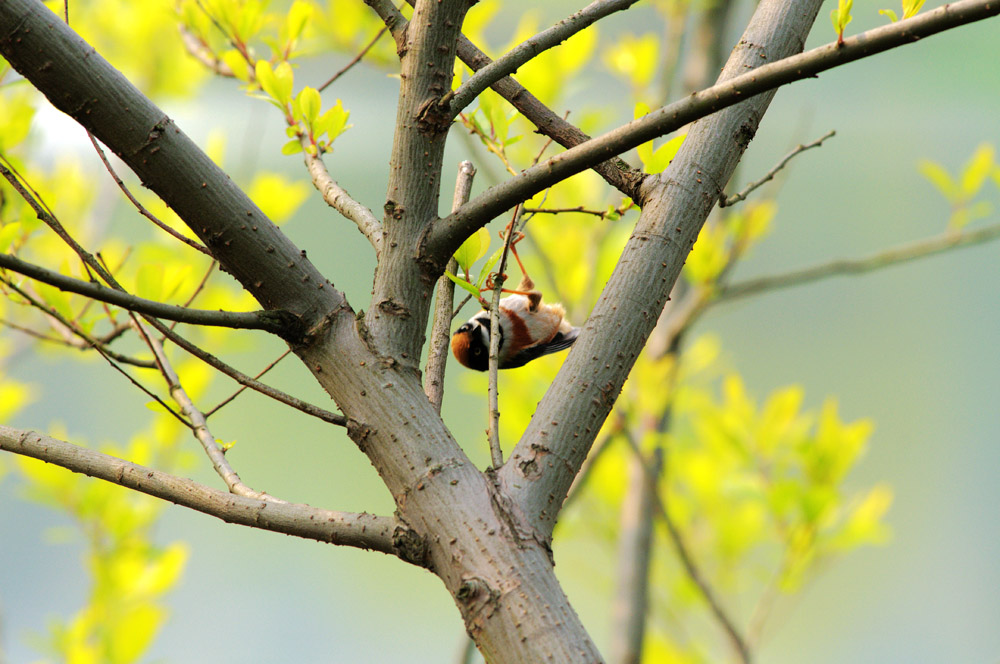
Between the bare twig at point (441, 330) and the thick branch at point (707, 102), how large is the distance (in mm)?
122

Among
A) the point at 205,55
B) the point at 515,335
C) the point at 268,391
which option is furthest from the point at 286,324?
the point at 515,335

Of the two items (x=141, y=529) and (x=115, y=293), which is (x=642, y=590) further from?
(x=115, y=293)

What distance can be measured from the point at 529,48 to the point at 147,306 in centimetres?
29

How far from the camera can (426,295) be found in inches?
21.6

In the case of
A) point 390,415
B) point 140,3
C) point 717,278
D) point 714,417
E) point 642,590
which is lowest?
point 390,415

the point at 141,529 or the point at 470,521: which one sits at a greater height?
the point at 141,529

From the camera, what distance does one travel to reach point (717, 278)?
4.44ft

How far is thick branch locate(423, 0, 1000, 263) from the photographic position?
1.18 feet

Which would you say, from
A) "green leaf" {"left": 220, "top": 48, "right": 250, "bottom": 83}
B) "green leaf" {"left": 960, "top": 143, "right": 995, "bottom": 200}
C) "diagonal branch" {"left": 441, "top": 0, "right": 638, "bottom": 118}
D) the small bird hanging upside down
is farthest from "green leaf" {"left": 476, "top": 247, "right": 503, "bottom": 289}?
"green leaf" {"left": 960, "top": 143, "right": 995, "bottom": 200}

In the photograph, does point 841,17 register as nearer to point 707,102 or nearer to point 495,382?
point 707,102

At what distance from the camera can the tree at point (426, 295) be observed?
0.43 m

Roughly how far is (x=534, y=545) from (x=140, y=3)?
1597 millimetres

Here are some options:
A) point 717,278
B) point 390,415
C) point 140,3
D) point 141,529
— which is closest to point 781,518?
point 717,278

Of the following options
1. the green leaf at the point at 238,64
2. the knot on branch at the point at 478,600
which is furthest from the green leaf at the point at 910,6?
the green leaf at the point at 238,64
